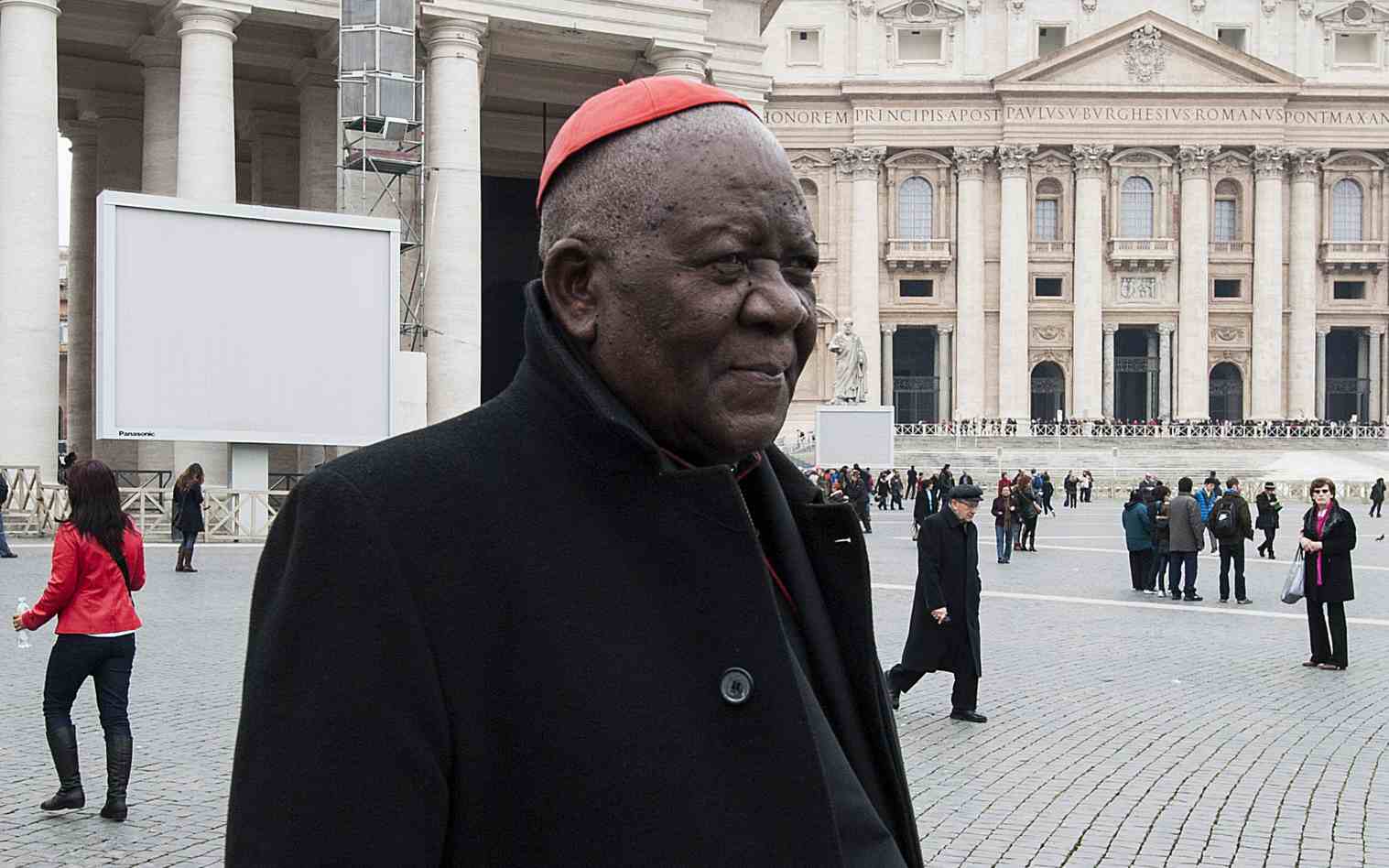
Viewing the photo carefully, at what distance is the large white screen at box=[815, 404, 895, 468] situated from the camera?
2602 cm

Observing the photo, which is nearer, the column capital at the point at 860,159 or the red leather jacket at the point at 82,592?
the red leather jacket at the point at 82,592

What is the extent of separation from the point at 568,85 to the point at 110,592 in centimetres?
2352

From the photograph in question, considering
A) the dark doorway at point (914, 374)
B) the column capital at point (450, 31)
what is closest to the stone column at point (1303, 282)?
the dark doorway at point (914, 374)

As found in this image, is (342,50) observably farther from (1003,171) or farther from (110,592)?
(1003,171)

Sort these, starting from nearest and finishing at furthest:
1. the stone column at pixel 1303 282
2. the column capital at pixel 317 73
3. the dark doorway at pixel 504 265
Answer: the column capital at pixel 317 73, the dark doorway at pixel 504 265, the stone column at pixel 1303 282

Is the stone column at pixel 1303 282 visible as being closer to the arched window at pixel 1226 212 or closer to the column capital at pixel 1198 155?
the arched window at pixel 1226 212

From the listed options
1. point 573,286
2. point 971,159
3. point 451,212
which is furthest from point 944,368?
point 573,286

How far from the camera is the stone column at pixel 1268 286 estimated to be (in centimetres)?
5756

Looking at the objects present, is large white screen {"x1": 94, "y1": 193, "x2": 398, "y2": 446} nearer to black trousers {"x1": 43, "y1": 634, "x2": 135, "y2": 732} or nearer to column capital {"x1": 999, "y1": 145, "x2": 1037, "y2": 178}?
black trousers {"x1": 43, "y1": 634, "x2": 135, "y2": 732}

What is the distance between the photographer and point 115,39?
2489 cm

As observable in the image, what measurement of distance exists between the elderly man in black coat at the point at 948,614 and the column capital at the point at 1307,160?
178 ft

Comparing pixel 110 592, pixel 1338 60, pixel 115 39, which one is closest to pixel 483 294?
pixel 115 39

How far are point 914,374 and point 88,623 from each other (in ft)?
181

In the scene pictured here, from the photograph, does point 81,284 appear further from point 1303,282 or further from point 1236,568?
point 1303,282
